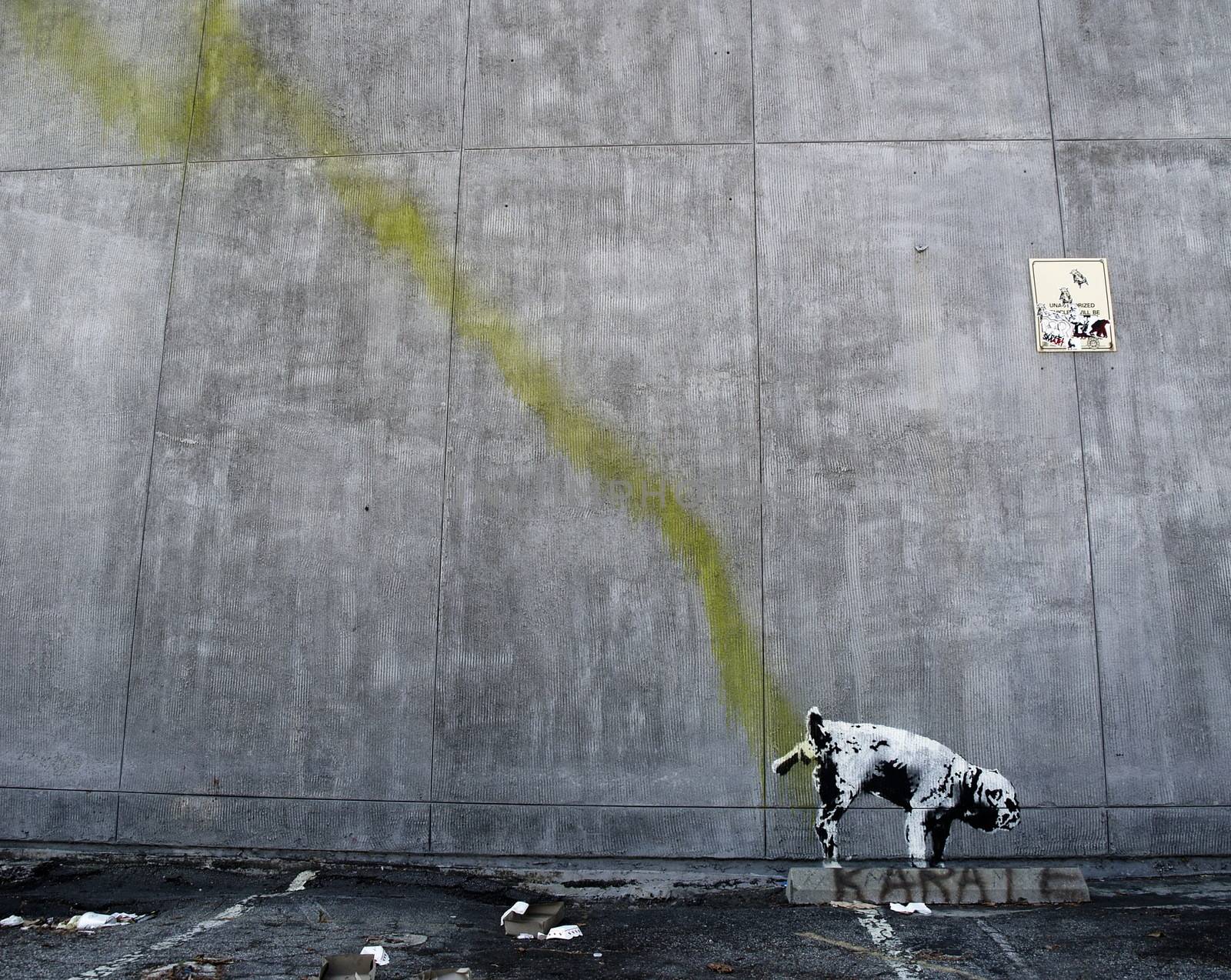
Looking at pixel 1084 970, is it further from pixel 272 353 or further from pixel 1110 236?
pixel 272 353

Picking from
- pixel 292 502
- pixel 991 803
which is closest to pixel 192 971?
pixel 292 502

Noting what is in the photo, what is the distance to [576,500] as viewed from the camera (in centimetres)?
552

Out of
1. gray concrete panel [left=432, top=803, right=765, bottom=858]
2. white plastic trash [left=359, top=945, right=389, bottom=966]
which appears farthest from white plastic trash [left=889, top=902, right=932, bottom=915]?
white plastic trash [left=359, top=945, right=389, bottom=966]

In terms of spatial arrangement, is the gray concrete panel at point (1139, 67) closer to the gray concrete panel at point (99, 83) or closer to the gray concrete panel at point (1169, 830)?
the gray concrete panel at point (1169, 830)

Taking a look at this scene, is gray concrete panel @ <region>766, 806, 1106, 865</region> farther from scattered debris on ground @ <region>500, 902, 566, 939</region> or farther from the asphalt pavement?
scattered debris on ground @ <region>500, 902, 566, 939</region>

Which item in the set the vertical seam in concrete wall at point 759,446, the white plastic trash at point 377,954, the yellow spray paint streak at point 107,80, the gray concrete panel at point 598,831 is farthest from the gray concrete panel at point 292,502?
the vertical seam in concrete wall at point 759,446

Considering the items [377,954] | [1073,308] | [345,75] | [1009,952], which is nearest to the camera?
[377,954]

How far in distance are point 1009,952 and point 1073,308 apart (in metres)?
3.80

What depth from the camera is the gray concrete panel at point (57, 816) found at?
17.8 ft

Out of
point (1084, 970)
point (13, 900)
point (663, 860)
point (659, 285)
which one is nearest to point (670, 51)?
point (659, 285)

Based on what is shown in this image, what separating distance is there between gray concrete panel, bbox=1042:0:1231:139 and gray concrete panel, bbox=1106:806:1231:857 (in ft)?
14.1

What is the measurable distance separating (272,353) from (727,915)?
442 centimetres

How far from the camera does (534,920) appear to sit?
4328mm

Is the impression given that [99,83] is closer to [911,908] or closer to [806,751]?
[806,751]
